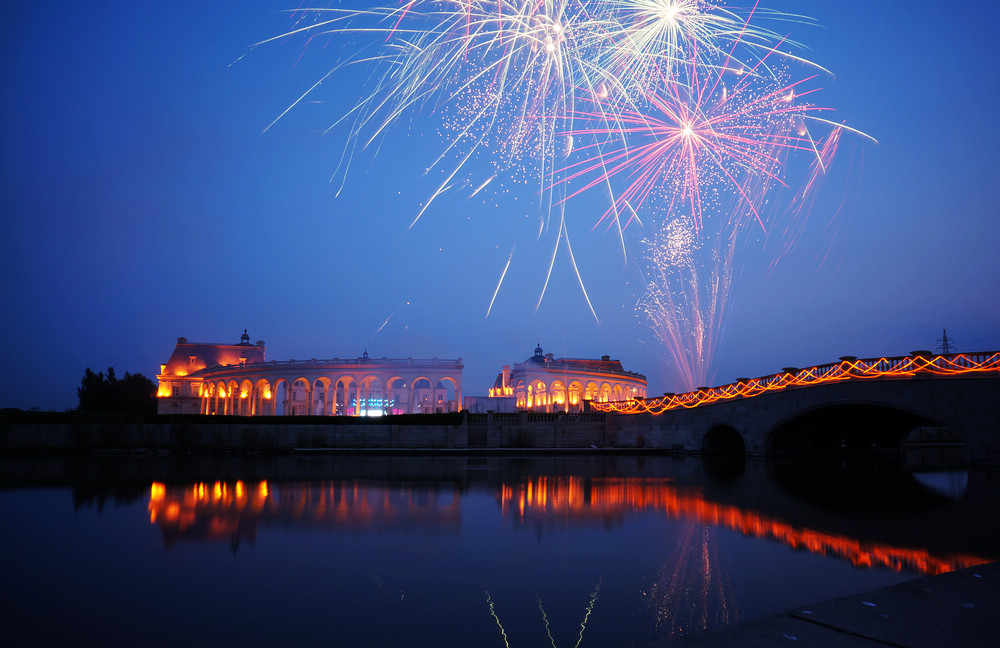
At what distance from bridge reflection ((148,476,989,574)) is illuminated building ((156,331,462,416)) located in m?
43.5

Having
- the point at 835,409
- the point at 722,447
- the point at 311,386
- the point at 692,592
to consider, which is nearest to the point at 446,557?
the point at 692,592

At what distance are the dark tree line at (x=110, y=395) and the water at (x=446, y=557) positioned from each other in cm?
5387

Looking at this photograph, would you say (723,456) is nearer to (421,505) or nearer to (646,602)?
(421,505)

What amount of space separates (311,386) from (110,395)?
2160 centimetres

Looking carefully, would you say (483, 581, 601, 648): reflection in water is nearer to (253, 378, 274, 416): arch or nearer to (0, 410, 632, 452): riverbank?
(0, 410, 632, 452): riverbank

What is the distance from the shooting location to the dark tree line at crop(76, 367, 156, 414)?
66000 millimetres

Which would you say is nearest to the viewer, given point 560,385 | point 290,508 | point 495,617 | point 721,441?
point 495,617

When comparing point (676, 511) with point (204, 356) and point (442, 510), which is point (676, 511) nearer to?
point (442, 510)

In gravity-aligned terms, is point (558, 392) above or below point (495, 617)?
above

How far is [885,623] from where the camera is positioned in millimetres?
5188

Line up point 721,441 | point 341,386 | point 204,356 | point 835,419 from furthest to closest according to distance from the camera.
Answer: point 204,356, point 341,386, point 721,441, point 835,419

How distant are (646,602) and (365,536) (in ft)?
18.7

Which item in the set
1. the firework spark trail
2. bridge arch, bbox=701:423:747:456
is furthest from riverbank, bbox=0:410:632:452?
Result: the firework spark trail

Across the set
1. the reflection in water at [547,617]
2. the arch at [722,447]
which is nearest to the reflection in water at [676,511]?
the reflection in water at [547,617]
